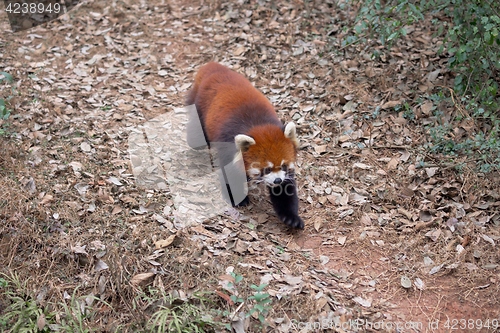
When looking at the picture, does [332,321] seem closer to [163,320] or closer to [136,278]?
[163,320]

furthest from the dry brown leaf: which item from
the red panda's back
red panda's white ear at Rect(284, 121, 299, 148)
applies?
red panda's white ear at Rect(284, 121, 299, 148)

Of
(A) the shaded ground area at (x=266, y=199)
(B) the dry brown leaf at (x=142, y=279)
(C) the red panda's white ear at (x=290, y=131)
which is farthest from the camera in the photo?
(C) the red panda's white ear at (x=290, y=131)

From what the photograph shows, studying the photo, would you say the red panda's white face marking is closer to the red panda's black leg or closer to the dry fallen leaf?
the red panda's black leg

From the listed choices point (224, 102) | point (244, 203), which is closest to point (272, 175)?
point (244, 203)

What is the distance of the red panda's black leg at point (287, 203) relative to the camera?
480 centimetres

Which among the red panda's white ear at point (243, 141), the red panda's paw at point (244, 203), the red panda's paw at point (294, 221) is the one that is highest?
the red panda's white ear at point (243, 141)

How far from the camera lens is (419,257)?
4520mm

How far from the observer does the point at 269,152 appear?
15.4 ft

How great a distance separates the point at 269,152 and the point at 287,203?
573 mm

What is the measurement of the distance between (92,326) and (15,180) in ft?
6.31

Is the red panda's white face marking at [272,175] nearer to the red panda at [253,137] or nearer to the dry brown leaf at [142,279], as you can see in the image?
the red panda at [253,137]

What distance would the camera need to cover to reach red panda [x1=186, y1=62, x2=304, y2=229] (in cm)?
470

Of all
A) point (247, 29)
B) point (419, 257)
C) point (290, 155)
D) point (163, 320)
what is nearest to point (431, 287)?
point (419, 257)

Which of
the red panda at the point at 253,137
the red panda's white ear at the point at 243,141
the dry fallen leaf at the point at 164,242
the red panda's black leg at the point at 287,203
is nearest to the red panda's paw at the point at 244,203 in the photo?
the red panda at the point at 253,137
